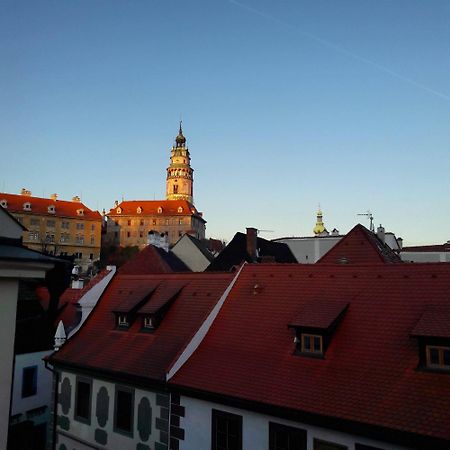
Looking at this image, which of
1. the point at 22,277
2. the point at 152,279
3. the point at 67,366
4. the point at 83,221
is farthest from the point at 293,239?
the point at 83,221

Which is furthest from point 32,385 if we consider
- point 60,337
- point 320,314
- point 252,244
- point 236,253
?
point 252,244

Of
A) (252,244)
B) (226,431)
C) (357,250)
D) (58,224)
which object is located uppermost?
(58,224)

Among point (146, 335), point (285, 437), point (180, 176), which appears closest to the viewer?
point (285, 437)

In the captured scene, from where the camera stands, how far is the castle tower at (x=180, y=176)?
142250 mm

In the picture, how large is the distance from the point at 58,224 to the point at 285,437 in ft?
306

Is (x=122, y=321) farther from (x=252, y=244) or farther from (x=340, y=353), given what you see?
(x=252, y=244)

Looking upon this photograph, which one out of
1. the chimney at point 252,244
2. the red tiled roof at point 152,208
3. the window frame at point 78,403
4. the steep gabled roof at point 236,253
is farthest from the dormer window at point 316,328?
the red tiled roof at point 152,208

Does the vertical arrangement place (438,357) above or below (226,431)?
above

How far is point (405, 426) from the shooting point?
29.8 feet

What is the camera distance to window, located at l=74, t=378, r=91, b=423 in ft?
51.3

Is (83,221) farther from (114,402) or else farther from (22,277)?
(22,277)

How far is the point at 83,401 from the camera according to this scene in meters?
15.9

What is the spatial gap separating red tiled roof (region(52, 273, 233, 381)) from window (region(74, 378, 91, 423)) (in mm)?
751

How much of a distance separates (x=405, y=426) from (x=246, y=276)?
26.3ft
